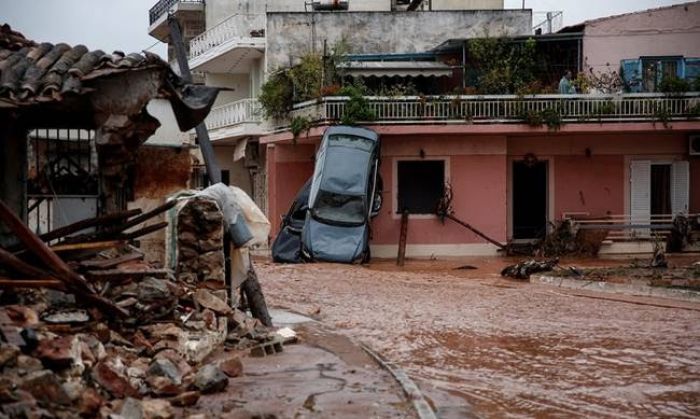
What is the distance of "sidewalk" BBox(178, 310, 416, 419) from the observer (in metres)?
8.41

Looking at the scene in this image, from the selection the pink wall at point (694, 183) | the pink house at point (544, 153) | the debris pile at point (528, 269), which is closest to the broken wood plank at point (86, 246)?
the debris pile at point (528, 269)

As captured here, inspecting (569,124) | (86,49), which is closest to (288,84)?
(569,124)

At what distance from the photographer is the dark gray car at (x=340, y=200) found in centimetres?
2383

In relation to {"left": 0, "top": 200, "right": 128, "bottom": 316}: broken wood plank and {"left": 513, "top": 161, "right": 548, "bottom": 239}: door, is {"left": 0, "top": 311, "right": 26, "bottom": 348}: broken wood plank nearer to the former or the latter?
{"left": 0, "top": 200, "right": 128, "bottom": 316}: broken wood plank

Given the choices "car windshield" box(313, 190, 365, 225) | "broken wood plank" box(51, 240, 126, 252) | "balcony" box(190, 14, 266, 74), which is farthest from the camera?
"balcony" box(190, 14, 266, 74)

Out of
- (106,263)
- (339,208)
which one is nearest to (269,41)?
(339,208)

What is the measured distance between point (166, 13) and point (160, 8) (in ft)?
10.6

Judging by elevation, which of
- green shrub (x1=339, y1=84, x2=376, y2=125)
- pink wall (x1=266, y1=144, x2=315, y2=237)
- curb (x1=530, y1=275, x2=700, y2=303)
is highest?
green shrub (x1=339, y1=84, x2=376, y2=125)

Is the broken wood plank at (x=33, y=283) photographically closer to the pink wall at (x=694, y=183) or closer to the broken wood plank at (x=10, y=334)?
the broken wood plank at (x=10, y=334)

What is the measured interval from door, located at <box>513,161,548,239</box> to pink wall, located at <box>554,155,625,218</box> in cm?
108

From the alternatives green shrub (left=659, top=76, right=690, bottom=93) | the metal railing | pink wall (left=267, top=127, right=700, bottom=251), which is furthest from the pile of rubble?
green shrub (left=659, top=76, right=690, bottom=93)

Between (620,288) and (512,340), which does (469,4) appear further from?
(512,340)

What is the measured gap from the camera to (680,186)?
92.4 ft

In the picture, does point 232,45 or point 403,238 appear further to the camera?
point 232,45
